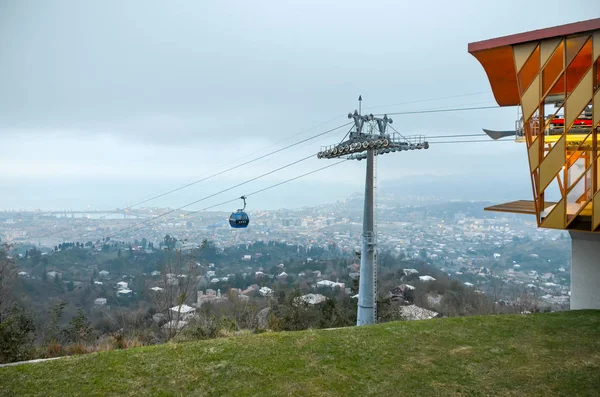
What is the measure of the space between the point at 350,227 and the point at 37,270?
4082 centimetres

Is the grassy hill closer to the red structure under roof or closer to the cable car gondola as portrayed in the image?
the red structure under roof

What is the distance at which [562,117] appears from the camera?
8914mm

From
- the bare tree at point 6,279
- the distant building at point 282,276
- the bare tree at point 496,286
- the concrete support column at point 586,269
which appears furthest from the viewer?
the distant building at point 282,276

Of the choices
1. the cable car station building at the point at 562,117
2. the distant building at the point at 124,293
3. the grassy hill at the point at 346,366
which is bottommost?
the distant building at the point at 124,293

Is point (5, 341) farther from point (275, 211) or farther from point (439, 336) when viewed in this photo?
point (275, 211)

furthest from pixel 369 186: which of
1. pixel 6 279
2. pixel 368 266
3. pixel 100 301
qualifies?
pixel 100 301

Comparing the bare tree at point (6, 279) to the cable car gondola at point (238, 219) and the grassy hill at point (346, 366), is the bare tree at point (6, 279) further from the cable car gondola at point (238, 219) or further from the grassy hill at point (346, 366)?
the grassy hill at point (346, 366)

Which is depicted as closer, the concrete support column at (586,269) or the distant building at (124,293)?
the concrete support column at (586,269)

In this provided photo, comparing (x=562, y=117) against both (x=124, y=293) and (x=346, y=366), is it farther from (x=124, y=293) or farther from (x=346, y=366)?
(x=124, y=293)

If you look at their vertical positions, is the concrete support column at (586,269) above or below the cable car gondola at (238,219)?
below

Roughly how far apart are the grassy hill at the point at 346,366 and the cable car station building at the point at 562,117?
251 centimetres

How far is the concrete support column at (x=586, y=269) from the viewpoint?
9656mm

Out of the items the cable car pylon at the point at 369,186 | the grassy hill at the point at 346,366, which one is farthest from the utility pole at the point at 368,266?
the grassy hill at the point at 346,366

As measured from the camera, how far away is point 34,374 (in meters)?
6.01
